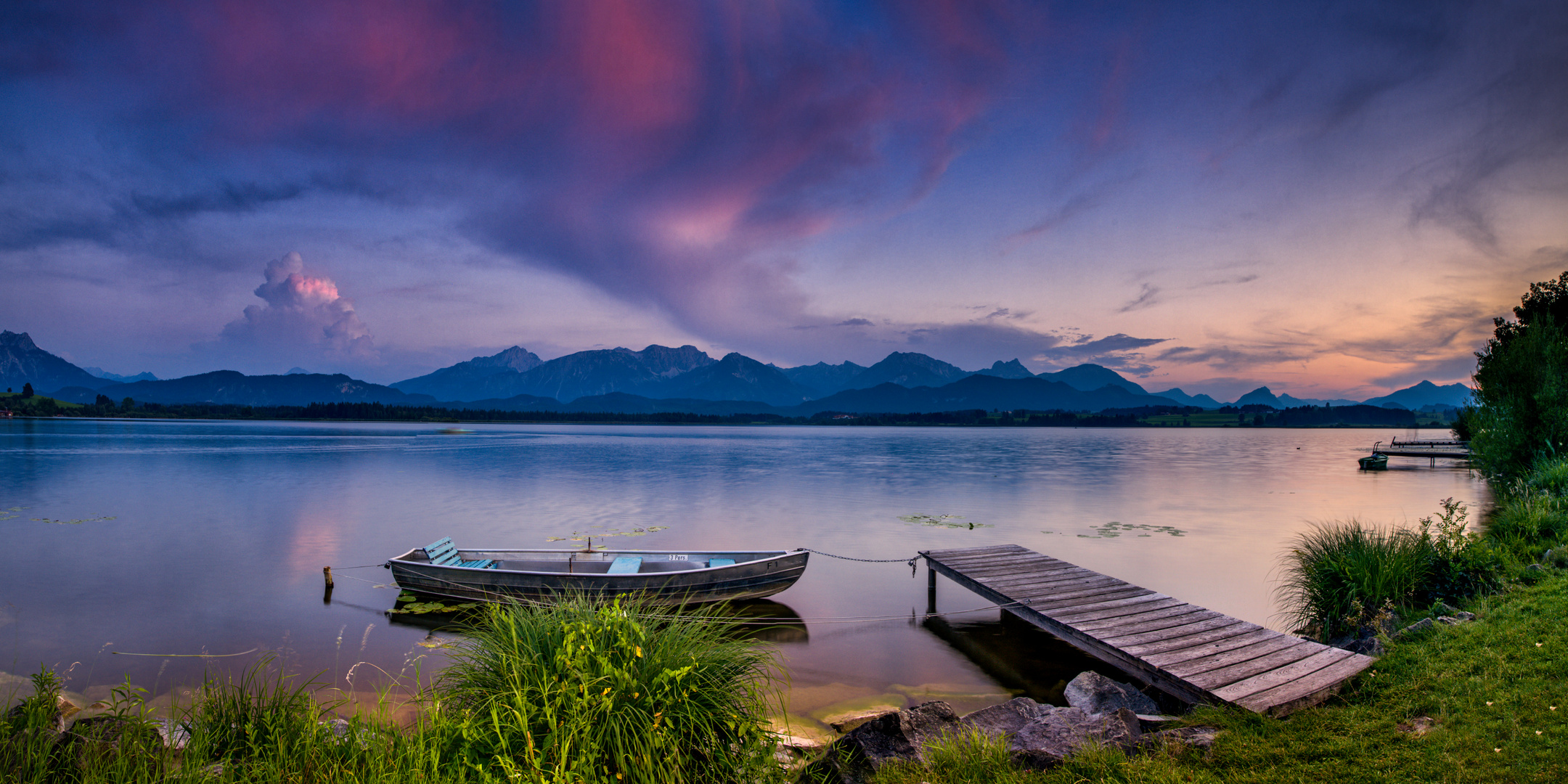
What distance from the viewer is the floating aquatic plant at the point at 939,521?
25969 mm

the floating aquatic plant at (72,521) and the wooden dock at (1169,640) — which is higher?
the wooden dock at (1169,640)

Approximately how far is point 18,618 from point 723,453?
59.5 metres

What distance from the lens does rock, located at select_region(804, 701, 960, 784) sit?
5488 millimetres

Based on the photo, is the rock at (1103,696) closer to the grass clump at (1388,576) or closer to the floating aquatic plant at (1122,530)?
the grass clump at (1388,576)

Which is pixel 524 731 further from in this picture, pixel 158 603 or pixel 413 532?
pixel 413 532

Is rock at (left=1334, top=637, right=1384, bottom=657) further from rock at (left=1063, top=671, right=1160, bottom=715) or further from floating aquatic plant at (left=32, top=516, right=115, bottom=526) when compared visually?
floating aquatic plant at (left=32, top=516, right=115, bottom=526)

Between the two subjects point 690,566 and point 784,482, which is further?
point 784,482

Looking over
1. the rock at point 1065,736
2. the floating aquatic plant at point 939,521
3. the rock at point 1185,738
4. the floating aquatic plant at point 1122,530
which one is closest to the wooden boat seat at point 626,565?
the rock at point 1065,736

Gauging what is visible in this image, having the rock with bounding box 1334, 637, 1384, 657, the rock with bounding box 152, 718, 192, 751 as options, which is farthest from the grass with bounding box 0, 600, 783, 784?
the rock with bounding box 1334, 637, 1384, 657

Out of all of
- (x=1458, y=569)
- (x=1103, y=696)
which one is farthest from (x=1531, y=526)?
(x=1103, y=696)

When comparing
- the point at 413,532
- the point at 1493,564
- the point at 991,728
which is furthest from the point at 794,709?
the point at 413,532

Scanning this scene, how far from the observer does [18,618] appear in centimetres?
1419

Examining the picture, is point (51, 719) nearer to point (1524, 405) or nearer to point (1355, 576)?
point (1355, 576)

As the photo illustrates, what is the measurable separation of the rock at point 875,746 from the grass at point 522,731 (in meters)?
0.77
